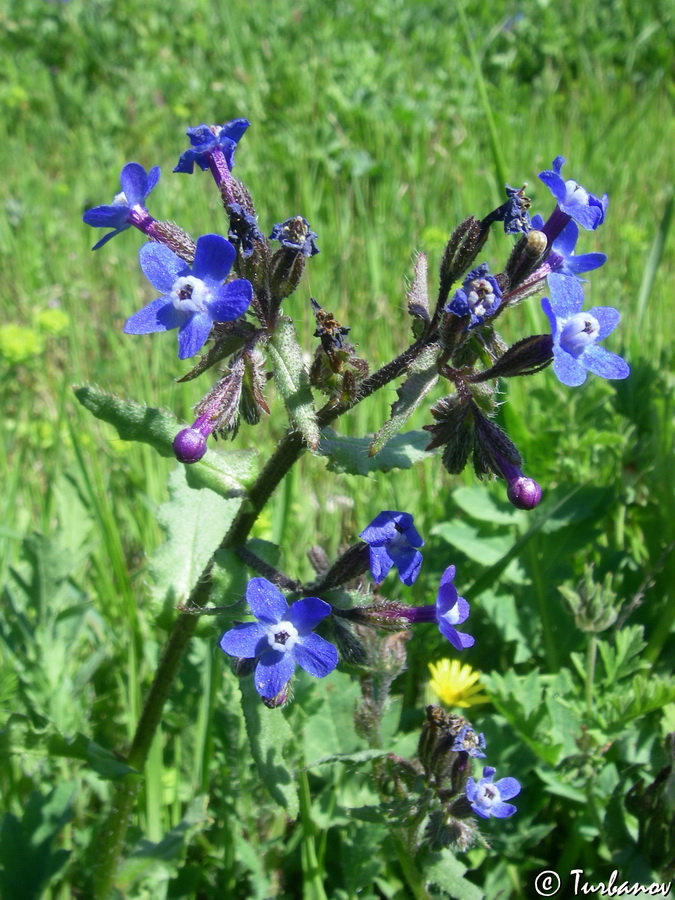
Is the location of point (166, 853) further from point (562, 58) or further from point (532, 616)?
point (562, 58)

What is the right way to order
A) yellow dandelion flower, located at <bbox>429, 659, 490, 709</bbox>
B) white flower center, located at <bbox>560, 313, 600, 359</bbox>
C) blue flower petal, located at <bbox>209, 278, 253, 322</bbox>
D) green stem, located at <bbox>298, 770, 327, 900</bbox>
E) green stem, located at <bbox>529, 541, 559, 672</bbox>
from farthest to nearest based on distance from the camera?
green stem, located at <bbox>529, 541, 559, 672</bbox>, yellow dandelion flower, located at <bbox>429, 659, 490, 709</bbox>, green stem, located at <bbox>298, 770, 327, 900</bbox>, white flower center, located at <bbox>560, 313, 600, 359</bbox>, blue flower petal, located at <bbox>209, 278, 253, 322</bbox>

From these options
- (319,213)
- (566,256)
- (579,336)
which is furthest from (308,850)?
(319,213)

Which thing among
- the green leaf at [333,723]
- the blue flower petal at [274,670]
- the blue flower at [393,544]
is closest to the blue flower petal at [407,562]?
the blue flower at [393,544]

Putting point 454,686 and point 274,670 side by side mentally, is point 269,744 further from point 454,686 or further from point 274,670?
point 454,686

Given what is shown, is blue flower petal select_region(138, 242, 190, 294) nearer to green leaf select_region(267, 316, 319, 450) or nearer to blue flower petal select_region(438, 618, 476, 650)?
green leaf select_region(267, 316, 319, 450)

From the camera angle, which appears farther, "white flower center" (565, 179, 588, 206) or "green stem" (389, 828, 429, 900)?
"green stem" (389, 828, 429, 900)

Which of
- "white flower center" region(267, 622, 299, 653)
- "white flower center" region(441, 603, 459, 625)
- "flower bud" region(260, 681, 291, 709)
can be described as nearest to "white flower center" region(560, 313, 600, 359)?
"white flower center" region(441, 603, 459, 625)
